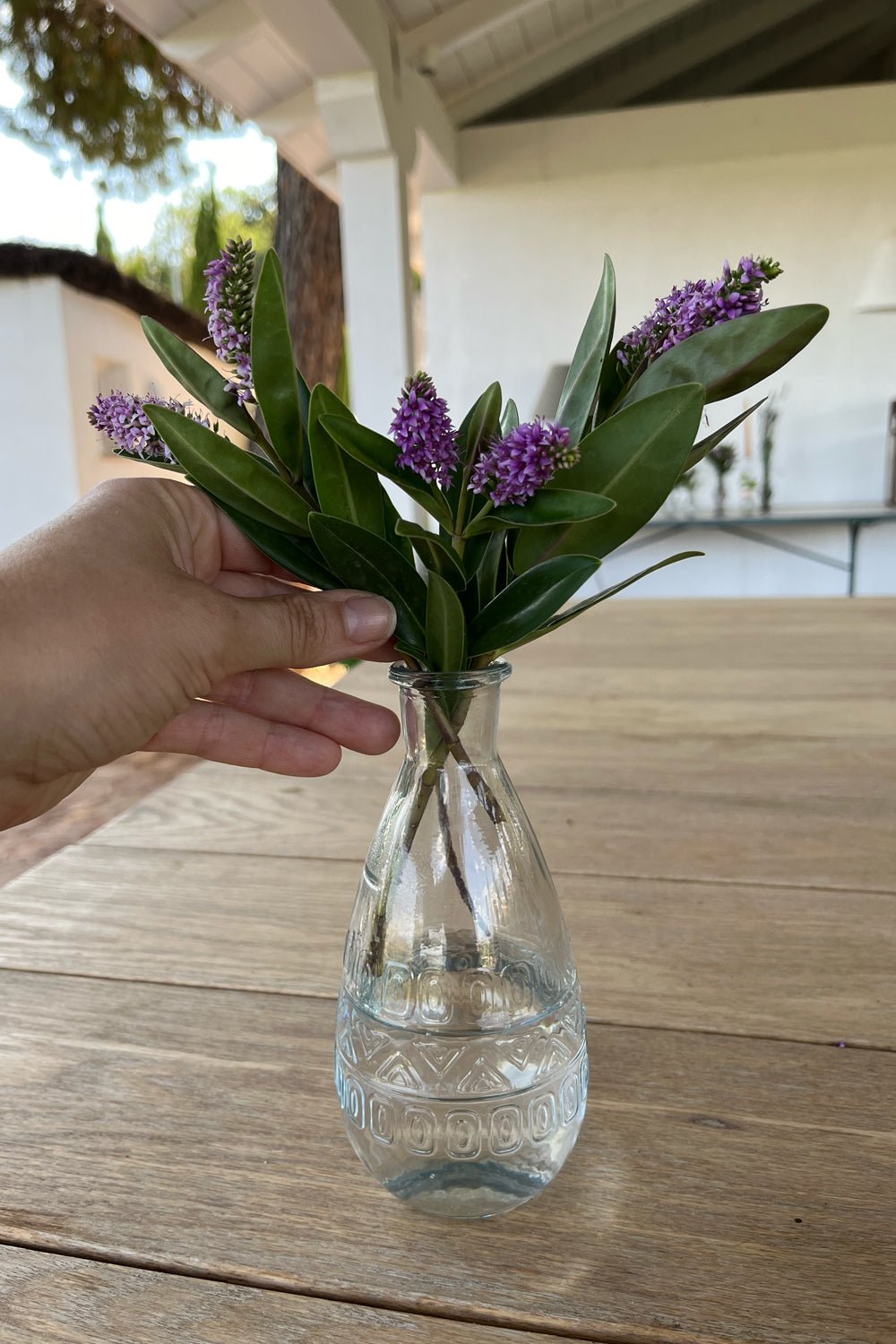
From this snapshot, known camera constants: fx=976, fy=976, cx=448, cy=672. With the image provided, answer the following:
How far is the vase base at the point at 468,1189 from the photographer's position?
390 mm

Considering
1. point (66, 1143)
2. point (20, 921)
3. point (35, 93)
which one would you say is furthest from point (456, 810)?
point (35, 93)

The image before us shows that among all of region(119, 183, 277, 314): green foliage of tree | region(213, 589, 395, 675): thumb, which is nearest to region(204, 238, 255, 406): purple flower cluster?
region(213, 589, 395, 675): thumb

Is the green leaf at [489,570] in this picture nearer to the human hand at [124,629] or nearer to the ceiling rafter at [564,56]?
the human hand at [124,629]

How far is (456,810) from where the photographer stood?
0.39 m

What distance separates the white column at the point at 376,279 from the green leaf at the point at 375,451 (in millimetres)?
2883

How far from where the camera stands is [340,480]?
15.4 inches

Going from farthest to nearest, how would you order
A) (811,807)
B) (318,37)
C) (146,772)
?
(146,772)
(318,37)
(811,807)

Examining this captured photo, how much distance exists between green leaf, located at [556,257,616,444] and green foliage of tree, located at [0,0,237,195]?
463 centimetres

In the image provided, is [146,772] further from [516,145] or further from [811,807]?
A: [516,145]

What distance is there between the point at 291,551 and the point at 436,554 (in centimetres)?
10

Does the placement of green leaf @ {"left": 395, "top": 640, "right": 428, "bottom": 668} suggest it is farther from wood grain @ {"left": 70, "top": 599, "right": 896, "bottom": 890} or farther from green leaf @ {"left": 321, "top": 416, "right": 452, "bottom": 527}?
wood grain @ {"left": 70, "top": 599, "right": 896, "bottom": 890}

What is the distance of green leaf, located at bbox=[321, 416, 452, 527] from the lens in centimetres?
34

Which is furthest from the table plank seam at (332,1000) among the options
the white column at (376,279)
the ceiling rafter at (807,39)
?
the ceiling rafter at (807,39)

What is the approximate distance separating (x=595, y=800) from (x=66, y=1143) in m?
0.53
